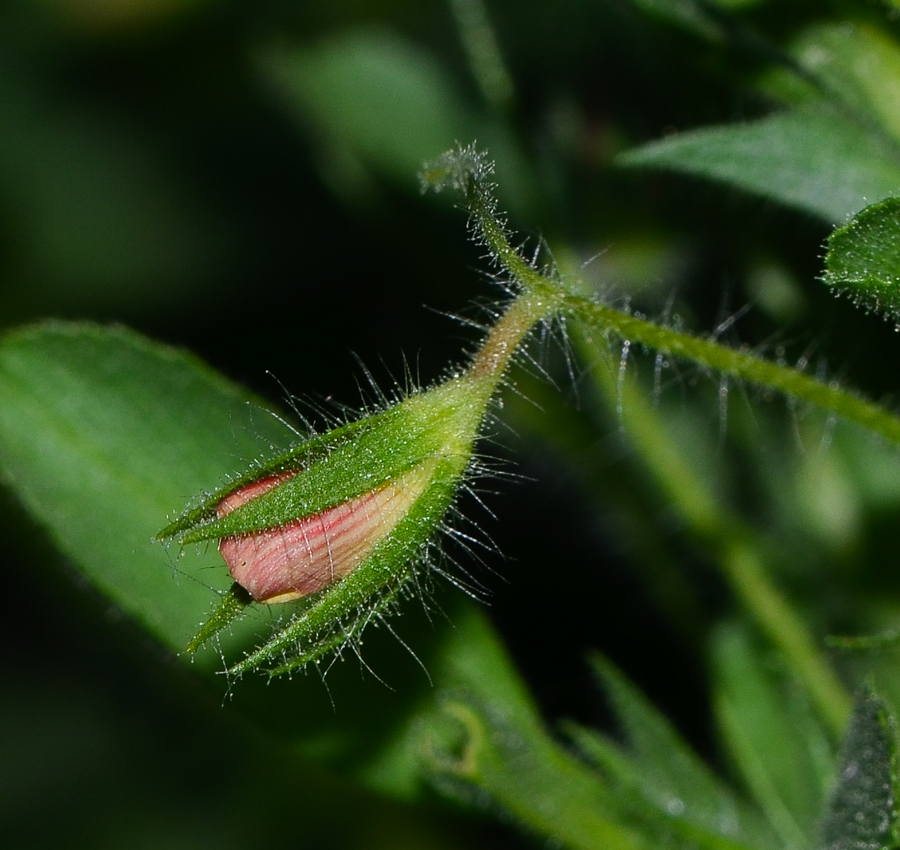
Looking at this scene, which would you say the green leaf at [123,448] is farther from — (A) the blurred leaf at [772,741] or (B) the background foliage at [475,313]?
(A) the blurred leaf at [772,741]

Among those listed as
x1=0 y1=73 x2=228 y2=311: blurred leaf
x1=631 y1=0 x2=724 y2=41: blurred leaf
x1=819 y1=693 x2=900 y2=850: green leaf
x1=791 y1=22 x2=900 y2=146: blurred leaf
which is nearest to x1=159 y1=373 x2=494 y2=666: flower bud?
x1=819 y1=693 x2=900 y2=850: green leaf

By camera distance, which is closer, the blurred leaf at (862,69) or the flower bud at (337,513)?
the flower bud at (337,513)

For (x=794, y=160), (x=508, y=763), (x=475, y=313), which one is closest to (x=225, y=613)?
(x=508, y=763)

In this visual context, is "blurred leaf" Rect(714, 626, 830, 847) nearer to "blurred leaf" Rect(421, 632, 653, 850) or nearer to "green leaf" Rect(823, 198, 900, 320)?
"blurred leaf" Rect(421, 632, 653, 850)

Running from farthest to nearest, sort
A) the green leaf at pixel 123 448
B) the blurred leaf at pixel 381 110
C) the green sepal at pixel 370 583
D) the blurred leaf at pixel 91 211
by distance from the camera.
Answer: the blurred leaf at pixel 91 211
the blurred leaf at pixel 381 110
the green leaf at pixel 123 448
the green sepal at pixel 370 583

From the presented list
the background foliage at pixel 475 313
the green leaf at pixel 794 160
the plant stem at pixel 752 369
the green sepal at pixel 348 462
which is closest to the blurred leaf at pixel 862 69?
the background foliage at pixel 475 313

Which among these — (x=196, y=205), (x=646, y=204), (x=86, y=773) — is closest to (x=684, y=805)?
(x=646, y=204)
